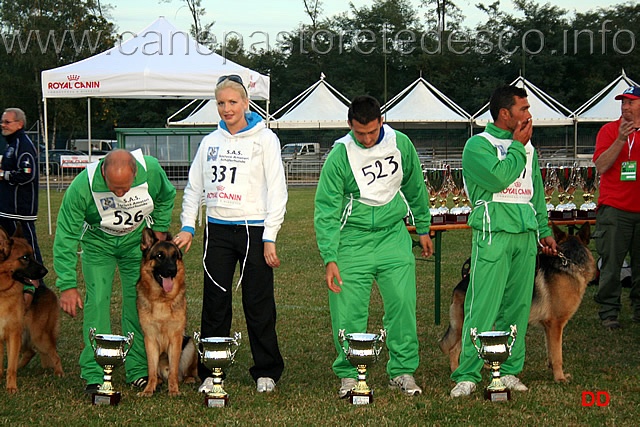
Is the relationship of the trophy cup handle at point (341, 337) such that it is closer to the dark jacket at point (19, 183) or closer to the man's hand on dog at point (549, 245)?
the man's hand on dog at point (549, 245)

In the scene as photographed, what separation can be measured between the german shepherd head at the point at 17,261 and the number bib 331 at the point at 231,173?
1527 mm

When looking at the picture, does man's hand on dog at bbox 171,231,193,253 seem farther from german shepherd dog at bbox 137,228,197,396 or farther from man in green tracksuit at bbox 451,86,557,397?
man in green tracksuit at bbox 451,86,557,397

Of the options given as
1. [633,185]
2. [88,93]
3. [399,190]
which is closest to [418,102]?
[88,93]

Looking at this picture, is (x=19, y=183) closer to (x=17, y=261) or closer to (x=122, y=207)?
(x=17, y=261)

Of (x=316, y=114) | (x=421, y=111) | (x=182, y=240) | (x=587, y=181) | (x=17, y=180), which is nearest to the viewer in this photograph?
(x=182, y=240)

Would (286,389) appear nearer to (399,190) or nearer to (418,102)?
(399,190)

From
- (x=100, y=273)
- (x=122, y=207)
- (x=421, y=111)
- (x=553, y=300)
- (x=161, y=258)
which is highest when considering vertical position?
(x=421, y=111)

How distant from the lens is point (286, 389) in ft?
16.6

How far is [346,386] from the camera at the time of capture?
4.80 metres

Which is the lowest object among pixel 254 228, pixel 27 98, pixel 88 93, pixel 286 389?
pixel 286 389

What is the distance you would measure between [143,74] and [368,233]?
28.6ft

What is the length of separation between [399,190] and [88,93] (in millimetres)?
9233

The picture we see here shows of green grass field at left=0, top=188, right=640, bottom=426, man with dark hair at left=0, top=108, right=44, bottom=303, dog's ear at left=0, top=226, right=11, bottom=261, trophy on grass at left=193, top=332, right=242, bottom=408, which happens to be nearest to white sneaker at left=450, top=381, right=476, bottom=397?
green grass field at left=0, top=188, right=640, bottom=426

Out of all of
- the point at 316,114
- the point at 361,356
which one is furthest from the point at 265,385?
the point at 316,114
